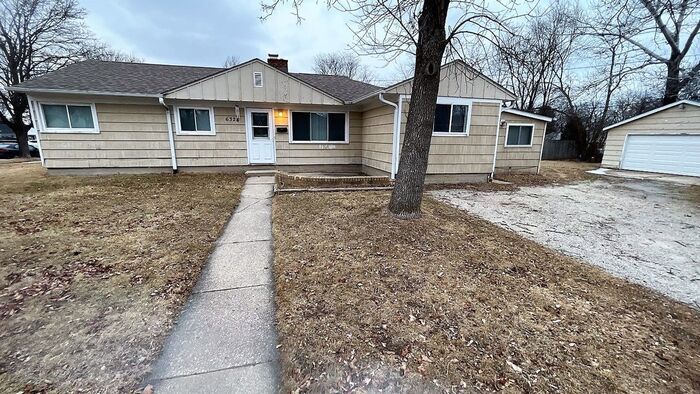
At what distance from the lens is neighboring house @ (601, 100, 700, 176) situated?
485 inches

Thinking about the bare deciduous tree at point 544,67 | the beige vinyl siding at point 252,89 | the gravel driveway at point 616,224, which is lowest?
the gravel driveway at point 616,224

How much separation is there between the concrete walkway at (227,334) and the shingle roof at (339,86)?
26.9 feet

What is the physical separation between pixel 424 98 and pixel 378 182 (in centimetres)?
432

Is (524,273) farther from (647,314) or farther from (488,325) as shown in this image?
(488,325)

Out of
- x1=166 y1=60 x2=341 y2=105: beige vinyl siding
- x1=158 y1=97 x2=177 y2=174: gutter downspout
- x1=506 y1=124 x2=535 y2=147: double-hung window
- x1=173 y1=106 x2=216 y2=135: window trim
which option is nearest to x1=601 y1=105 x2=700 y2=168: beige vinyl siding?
x1=506 y1=124 x2=535 y2=147: double-hung window

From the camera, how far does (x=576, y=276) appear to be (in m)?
3.55

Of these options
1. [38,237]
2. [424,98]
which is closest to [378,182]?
[424,98]

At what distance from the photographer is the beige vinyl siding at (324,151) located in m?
11.0

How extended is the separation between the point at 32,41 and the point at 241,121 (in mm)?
16682

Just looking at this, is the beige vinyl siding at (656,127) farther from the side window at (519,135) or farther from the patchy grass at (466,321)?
the patchy grass at (466,321)

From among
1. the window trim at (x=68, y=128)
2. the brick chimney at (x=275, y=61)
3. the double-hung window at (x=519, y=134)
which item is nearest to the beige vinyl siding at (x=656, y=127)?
the double-hung window at (x=519, y=134)

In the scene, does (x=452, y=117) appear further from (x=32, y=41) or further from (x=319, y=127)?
(x=32, y=41)

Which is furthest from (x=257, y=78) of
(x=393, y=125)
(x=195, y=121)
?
(x=393, y=125)

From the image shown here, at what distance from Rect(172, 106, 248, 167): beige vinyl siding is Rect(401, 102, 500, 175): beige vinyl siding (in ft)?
21.7
